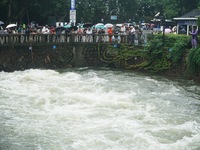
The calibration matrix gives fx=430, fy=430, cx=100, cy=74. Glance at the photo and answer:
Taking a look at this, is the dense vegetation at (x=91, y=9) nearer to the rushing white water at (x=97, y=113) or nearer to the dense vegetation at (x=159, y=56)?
the dense vegetation at (x=159, y=56)

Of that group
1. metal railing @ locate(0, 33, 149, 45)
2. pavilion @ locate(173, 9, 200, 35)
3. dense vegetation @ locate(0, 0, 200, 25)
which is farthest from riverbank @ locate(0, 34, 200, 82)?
dense vegetation @ locate(0, 0, 200, 25)

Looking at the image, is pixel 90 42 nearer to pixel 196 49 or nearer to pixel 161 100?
pixel 196 49

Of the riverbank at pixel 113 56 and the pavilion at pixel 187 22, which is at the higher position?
the pavilion at pixel 187 22

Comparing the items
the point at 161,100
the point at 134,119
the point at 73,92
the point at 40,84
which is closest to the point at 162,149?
the point at 134,119

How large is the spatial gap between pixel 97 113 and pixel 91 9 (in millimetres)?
34222

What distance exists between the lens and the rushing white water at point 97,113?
12.0 m

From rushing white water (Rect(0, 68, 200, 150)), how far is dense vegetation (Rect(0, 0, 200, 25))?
461 inches

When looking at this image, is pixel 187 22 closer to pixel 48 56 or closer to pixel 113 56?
pixel 113 56

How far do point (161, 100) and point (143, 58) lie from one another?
917cm

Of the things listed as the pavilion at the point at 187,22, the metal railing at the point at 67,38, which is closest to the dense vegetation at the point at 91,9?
the pavilion at the point at 187,22

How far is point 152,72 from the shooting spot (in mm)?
25625

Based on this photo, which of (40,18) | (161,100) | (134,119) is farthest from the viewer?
(40,18)

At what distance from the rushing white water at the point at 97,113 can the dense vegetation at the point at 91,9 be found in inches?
461

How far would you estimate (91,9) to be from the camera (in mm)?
48000
